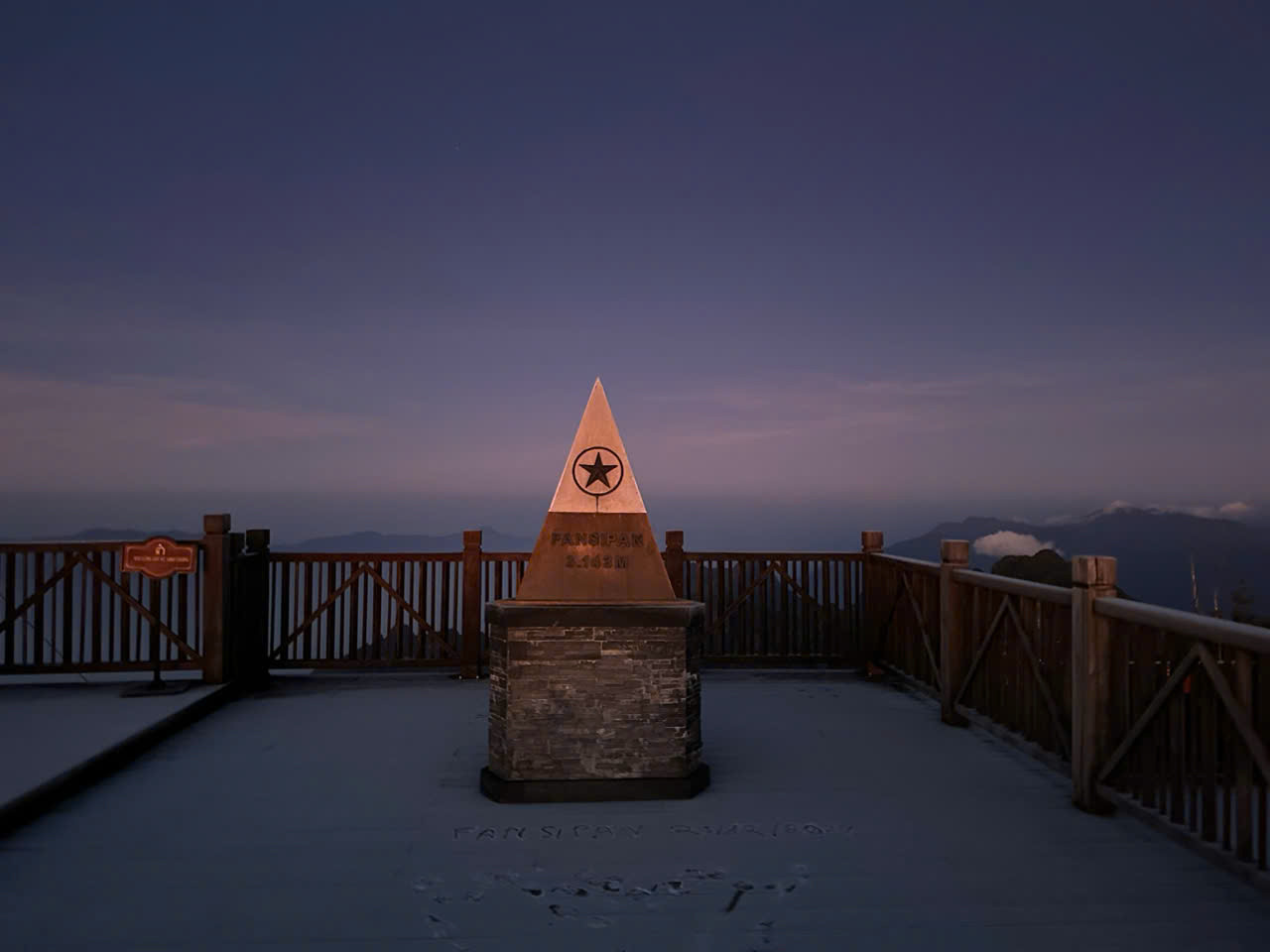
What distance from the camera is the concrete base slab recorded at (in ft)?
18.7

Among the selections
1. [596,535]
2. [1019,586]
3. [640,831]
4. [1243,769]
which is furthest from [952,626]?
[640,831]

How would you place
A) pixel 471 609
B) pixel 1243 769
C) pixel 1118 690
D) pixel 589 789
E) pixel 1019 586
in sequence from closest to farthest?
1. pixel 1243 769
2. pixel 1118 690
3. pixel 589 789
4. pixel 1019 586
5. pixel 471 609

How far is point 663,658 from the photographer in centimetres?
584

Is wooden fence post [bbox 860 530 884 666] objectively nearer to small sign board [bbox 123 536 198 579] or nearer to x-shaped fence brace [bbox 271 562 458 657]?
x-shaped fence brace [bbox 271 562 458 657]

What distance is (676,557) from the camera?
10.5m

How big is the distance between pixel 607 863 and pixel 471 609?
18.7ft

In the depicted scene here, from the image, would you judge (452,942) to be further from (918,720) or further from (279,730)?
(918,720)

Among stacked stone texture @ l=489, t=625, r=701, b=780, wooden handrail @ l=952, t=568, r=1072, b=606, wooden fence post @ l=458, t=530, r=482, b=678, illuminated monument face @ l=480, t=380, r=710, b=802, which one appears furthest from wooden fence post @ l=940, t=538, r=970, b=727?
wooden fence post @ l=458, t=530, r=482, b=678

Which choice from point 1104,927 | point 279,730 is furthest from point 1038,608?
point 279,730

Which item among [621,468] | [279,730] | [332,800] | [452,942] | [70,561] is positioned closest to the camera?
[452,942]

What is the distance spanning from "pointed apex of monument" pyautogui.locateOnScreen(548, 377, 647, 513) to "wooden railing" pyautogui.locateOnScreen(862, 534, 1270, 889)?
2.97 m

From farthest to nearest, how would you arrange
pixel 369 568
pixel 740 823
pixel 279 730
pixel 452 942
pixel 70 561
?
pixel 369 568 → pixel 70 561 → pixel 279 730 → pixel 740 823 → pixel 452 942

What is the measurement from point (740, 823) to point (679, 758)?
634 mm

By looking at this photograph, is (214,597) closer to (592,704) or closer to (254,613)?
(254,613)
